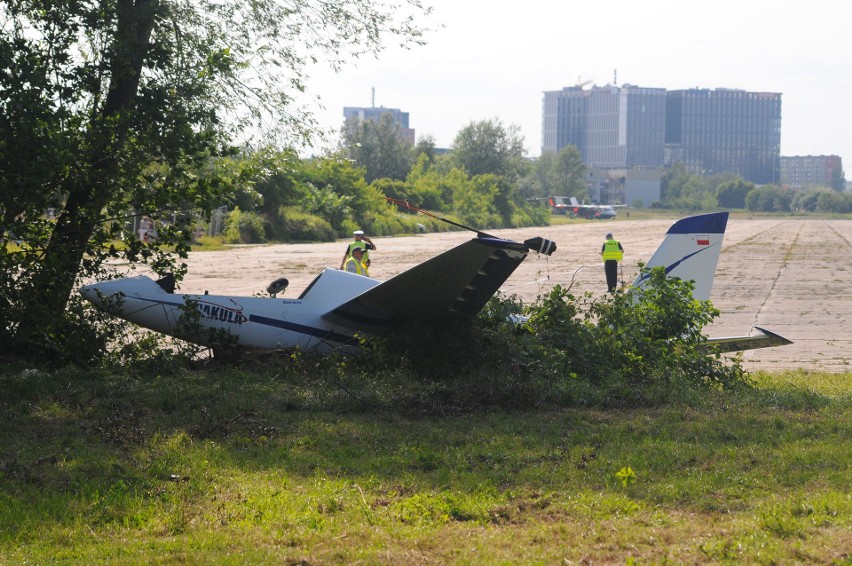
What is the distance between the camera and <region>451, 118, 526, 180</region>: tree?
13012 centimetres

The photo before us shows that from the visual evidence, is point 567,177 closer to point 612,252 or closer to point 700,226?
point 612,252

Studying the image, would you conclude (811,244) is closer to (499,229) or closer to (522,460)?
(499,229)

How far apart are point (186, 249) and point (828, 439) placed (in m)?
7.00

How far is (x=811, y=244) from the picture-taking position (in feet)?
207

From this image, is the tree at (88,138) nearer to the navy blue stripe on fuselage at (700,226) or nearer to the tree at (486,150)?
the navy blue stripe on fuselage at (700,226)

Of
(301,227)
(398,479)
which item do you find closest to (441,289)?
(398,479)

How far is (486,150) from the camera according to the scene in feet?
430

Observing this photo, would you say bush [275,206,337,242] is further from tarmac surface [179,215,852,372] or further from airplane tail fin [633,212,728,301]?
airplane tail fin [633,212,728,301]

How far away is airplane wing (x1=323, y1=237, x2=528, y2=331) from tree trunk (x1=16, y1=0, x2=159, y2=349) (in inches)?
116

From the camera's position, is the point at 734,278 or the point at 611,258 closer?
the point at 611,258

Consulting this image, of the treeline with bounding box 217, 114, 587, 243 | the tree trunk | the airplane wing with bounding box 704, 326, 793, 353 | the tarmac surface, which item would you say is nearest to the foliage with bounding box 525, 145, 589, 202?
the treeline with bounding box 217, 114, 587, 243

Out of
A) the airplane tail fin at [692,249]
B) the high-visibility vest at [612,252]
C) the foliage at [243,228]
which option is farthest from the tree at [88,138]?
the foliage at [243,228]

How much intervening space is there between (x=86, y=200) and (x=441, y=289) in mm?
4465

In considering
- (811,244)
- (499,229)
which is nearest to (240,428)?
(811,244)
